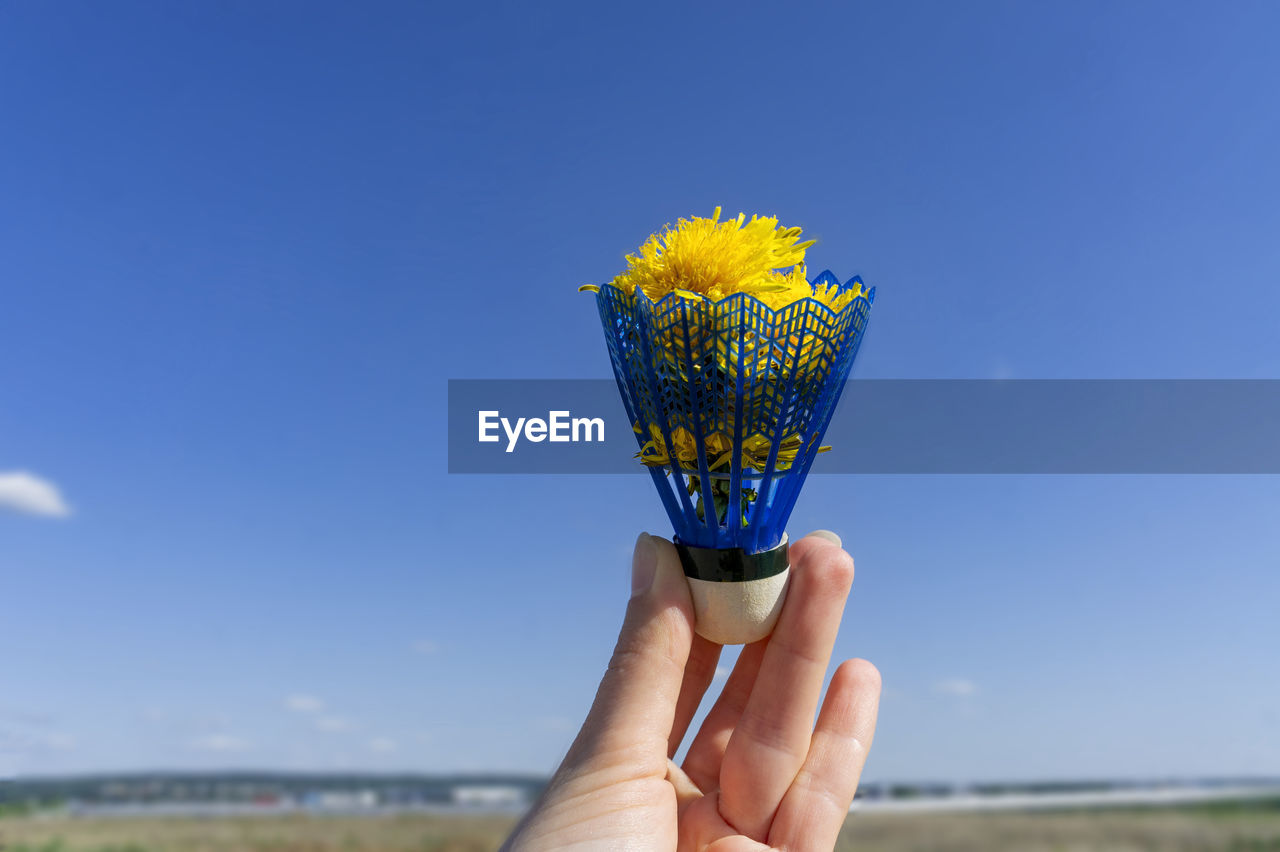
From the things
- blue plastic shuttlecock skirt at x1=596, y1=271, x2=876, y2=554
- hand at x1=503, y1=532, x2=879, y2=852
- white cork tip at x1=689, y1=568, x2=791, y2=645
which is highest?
blue plastic shuttlecock skirt at x1=596, y1=271, x2=876, y2=554

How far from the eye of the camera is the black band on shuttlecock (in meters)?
2.16

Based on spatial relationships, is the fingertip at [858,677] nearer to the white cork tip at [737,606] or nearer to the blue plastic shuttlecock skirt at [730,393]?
the white cork tip at [737,606]

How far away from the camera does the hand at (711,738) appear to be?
6.56 ft

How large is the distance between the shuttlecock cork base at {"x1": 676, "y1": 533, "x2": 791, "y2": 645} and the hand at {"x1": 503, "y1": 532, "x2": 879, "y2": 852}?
4 cm

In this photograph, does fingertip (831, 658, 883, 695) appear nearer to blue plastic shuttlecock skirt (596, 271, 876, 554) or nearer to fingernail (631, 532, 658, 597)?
blue plastic shuttlecock skirt (596, 271, 876, 554)

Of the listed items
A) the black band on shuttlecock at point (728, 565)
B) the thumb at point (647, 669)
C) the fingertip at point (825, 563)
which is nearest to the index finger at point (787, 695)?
the fingertip at point (825, 563)

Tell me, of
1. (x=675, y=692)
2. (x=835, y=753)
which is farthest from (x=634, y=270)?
(x=835, y=753)

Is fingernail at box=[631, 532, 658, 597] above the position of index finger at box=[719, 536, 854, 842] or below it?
above

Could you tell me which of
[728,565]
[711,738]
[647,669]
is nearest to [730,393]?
[728,565]

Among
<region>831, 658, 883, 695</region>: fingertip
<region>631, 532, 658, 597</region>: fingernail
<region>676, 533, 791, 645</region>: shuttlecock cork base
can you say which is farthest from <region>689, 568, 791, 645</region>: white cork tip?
<region>831, 658, 883, 695</region>: fingertip

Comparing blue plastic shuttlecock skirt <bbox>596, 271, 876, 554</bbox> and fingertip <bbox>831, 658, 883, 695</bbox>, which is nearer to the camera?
blue plastic shuttlecock skirt <bbox>596, 271, 876, 554</bbox>

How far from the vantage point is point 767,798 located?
7.43 ft

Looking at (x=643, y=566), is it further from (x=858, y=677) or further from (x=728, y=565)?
(x=858, y=677)

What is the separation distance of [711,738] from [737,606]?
61 cm
